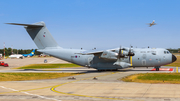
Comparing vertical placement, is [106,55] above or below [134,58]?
above

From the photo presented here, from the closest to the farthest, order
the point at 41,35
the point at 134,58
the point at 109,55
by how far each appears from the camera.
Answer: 1. the point at 109,55
2. the point at 134,58
3. the point at 41,35

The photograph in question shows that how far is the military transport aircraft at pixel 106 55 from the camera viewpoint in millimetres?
33969

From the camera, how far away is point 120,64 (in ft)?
115

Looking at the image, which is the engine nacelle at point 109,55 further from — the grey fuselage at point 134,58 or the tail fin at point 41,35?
the tail fin at point 41,35

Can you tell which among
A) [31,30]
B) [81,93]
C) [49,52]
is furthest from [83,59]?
[81,93]

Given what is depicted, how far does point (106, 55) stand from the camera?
1332 inches

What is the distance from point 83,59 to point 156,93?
23.2 m

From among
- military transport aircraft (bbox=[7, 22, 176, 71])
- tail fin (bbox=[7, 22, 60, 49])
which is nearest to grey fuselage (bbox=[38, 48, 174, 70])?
military transport aircraft (bbox=[7, 22, 176, 71])

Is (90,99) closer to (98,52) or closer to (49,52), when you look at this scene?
(98,52)

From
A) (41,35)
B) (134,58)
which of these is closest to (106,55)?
(134,58)

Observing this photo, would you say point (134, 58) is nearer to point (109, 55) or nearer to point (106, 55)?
point (109, 55)

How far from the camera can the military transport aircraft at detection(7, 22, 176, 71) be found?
3397 centimetres

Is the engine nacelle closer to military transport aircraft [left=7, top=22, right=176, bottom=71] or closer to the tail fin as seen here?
military transport aircraft [left=7, top=22, right=176, bottom=71]

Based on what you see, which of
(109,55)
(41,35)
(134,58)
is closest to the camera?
(109,55)
